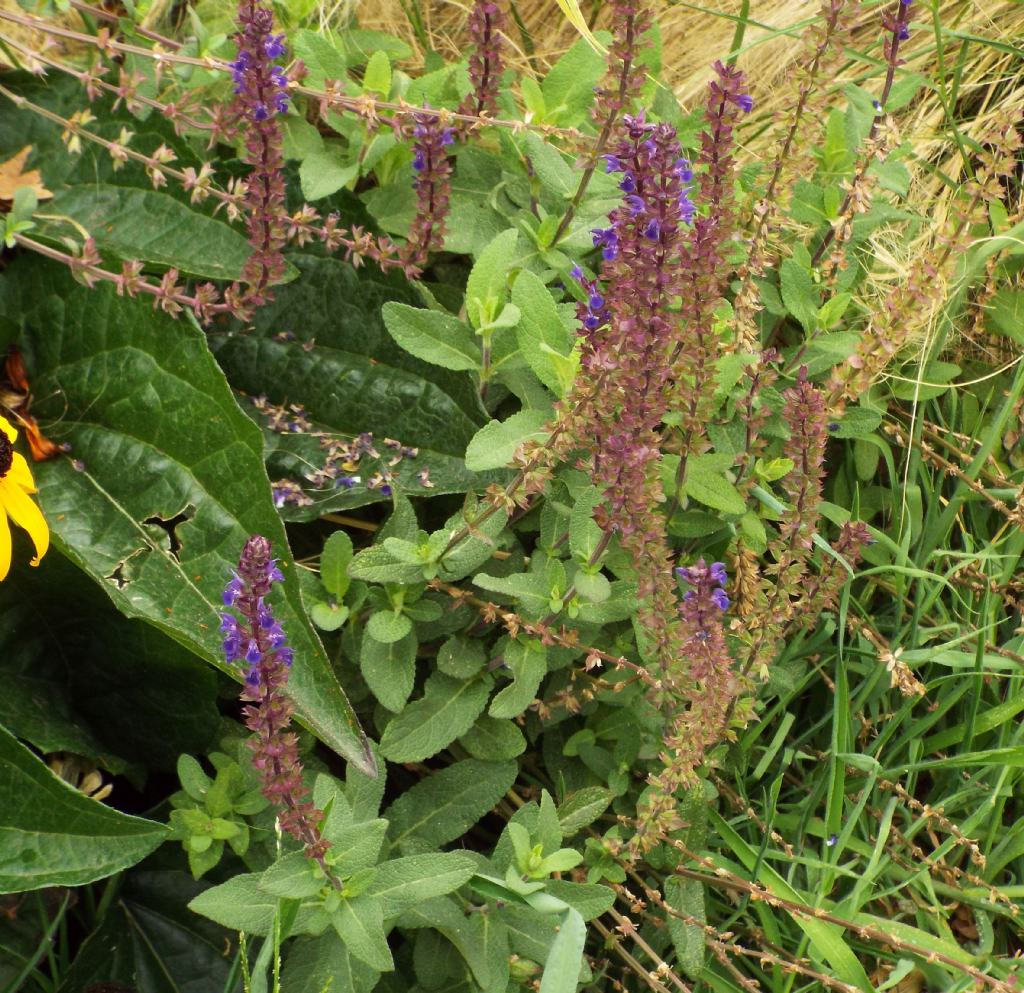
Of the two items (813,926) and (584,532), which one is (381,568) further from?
(813,926)

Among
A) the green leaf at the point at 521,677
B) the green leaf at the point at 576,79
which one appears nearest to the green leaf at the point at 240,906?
Result: the green leaf at the point at 521,677

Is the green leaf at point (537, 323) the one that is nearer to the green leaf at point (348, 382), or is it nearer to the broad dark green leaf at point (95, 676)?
the green leaf at point (348, 382)

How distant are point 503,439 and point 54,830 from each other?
72 cm

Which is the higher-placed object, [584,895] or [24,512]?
[24,512]

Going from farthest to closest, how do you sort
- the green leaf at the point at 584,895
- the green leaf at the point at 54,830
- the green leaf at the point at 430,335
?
the green leaf at the point at 430,335
the green leaf at the point at 584,895
the green leaf at the point at 54,830

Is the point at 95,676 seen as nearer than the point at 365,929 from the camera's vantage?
No

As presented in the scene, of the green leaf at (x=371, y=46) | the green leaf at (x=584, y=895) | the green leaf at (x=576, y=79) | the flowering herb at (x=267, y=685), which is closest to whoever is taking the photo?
the flowering herb at (x=267, y=685)

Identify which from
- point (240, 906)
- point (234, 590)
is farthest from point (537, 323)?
point (240, 906)

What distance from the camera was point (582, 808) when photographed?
168 cm

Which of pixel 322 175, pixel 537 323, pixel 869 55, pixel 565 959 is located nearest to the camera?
pixel 565 959

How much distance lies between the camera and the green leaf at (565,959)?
1.34 meters

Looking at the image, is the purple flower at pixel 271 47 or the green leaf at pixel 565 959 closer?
the green leaf at pixel 565 959

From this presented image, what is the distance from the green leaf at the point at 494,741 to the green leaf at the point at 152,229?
71 cm

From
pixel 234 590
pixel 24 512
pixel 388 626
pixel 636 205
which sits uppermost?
pixel 636 205
